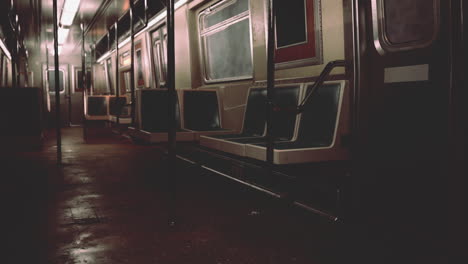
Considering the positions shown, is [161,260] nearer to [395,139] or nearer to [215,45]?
[395,139]

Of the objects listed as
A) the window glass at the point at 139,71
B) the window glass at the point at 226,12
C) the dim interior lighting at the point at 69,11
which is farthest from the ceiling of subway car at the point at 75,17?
the window glass at the point at 226,12

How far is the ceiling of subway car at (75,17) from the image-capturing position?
9.30 meters

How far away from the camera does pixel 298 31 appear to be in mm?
4293

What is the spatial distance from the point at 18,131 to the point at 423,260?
6.09 metres

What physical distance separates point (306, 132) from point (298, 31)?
1193 millimetres

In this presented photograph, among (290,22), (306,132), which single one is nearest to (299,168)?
(306,132)

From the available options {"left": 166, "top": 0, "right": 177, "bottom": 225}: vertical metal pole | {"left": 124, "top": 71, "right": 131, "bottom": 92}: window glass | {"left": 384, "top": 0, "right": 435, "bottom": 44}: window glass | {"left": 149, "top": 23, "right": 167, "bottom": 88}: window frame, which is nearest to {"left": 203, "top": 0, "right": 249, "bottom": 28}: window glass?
{"left": 149, "top": 23, "right": 167, "bottom": 88}: window frame

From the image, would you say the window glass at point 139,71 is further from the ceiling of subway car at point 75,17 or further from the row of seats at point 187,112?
the row of seats at point 187,112

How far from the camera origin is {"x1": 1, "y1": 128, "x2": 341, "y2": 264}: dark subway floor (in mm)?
1942

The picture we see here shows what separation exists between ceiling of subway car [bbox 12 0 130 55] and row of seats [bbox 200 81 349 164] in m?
5.29

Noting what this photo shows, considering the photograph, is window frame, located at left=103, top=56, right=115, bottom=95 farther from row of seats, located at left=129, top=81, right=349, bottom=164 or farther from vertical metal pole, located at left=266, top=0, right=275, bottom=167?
vertical metal pole, located at left=266, top=0, right=275, bottom=167

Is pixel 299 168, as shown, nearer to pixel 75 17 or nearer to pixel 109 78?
pixel 75 17

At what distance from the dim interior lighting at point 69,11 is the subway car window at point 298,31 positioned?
603cm

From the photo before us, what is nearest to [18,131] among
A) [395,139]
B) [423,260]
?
[395,139]
